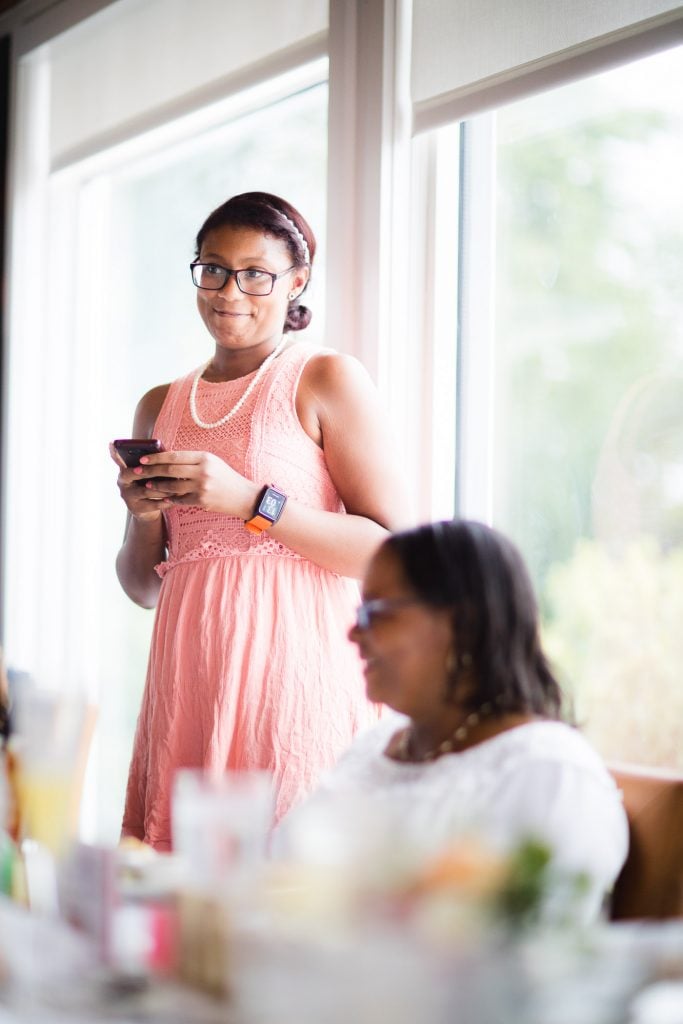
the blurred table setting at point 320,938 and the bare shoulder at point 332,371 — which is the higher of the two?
the bare shoulder at point 332,371

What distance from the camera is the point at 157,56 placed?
3.12 m

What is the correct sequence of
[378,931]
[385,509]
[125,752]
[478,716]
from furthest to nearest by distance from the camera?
1. [125,752]
2. [385,509]
3. [478,716]
4. [378,931]

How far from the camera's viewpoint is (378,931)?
0.70 m

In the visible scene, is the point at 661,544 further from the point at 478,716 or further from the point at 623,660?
the point at 478,716

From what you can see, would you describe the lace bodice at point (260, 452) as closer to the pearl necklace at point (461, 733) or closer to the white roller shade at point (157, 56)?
the pearl necklace at point (461, 733)

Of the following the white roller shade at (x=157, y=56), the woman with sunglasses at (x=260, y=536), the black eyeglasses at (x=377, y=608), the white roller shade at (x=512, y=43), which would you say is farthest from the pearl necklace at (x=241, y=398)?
the white roller shade at (x=157, y=56)

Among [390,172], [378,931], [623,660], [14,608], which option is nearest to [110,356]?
[14,608]

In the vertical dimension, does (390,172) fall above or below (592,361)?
above

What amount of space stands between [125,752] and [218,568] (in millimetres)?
1665

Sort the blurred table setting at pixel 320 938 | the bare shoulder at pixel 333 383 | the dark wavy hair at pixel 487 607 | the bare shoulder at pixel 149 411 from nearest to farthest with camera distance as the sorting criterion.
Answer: the blurred table setting at pixel 320 938 → the dark wavy hair at pixel 487 607 → the bare shoulder at pixel 333 383 → the bare shoulder at pixel 149 411

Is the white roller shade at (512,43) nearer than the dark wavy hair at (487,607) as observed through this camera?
No

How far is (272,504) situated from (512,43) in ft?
3.30

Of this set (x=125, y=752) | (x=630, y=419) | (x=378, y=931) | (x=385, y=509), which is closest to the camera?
(x=378, y=931)

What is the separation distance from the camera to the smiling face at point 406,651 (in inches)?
49.3
